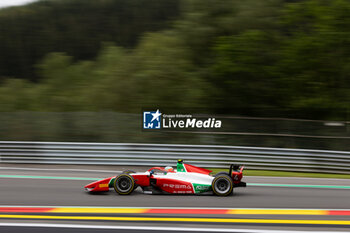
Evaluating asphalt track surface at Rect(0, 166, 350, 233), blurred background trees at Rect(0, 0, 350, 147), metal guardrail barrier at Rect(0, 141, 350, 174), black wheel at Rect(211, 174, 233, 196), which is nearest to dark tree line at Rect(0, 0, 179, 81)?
blurred background trees at Rect(0, 0, 350, 147)

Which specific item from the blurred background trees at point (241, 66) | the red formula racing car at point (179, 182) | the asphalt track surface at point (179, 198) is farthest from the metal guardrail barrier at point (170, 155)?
the red formula racing car at point (179, 182)

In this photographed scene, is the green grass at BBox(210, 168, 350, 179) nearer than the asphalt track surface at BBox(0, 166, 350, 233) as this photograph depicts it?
No

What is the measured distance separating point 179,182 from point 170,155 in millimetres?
5420

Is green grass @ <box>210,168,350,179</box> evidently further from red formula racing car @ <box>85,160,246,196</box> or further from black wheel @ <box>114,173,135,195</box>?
black wheel @ <box>114,173,135,195</box>

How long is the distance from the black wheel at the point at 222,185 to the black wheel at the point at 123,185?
172 cm

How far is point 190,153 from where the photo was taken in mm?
14648

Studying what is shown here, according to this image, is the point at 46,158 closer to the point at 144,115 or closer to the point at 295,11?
the point at 144,115

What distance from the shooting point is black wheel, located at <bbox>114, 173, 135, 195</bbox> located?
943 cm

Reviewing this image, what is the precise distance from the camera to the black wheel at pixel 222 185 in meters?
9.21

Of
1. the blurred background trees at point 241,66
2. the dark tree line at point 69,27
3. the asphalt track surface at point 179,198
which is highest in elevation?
the dark tree line at point 69,27

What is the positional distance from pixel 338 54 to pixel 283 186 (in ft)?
29.3

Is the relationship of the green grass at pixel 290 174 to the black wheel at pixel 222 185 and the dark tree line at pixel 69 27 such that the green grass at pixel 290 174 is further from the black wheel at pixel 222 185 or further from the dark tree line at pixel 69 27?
the dark tree line at pixel 69 27

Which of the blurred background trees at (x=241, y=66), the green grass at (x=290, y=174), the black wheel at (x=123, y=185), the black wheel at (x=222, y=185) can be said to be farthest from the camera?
the blurred background trees at (x=241, y=66)

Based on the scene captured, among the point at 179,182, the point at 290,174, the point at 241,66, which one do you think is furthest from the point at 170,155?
the point at 241,66
